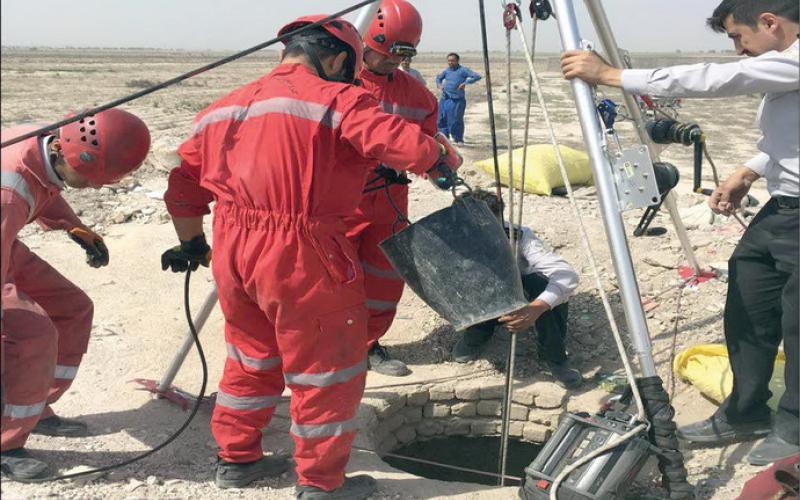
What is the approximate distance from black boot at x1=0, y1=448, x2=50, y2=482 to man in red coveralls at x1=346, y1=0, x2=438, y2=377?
185 cm

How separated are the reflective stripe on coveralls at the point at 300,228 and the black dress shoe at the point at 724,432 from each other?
5.53 ft

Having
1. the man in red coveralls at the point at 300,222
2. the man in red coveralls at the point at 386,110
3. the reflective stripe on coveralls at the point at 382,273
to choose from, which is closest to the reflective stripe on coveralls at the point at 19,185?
the man in red coveralls at the point at 300,222

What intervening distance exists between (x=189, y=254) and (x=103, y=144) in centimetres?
64

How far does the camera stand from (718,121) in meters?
17.9

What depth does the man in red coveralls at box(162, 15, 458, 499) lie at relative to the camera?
2.76 meters

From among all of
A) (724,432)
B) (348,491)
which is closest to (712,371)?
(724,432)

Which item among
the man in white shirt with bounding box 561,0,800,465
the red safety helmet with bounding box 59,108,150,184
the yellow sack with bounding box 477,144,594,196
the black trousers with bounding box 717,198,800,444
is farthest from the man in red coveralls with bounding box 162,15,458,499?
the yellow sack with bounding box 477,144,594,196

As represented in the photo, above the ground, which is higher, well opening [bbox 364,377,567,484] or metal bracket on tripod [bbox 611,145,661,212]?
metal bracket on tripod [bbox 611,145,661,212]

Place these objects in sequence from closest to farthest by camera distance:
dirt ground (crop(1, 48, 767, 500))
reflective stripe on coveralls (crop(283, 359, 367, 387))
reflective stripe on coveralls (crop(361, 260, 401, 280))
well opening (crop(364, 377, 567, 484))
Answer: reflective stripe on coveralls (crop(283, 359, 367, 387)), dirt ground (crop(1, 48, 767, 500)), reflective stripe on coveralls (crop(361, 260, 401, 280)), well opening (crop(364, 377, 567, 484))

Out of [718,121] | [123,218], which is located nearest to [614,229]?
[123,218]

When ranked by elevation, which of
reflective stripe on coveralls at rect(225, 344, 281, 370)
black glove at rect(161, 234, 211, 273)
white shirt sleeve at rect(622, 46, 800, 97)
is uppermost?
white shirt sleeve at rect(622, 46, 800, 97)

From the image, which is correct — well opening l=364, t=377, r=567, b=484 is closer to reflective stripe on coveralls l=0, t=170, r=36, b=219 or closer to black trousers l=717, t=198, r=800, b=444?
black trousers l=717, t=198, r=800, b=444

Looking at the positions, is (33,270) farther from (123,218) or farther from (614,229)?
(123,218)

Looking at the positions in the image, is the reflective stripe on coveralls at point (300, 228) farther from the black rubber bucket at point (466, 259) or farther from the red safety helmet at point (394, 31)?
the red safety helmet at point (394, 31)
